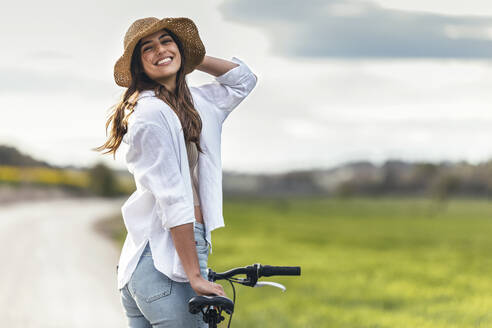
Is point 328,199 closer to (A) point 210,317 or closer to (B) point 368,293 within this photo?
(B) point 368,293

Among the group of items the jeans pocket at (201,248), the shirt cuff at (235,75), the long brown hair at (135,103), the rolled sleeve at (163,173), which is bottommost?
the jeans pocket at (201,248)

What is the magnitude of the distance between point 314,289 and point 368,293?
976mm

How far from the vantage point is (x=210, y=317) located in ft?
8.13

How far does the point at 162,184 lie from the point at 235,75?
0.79 metres

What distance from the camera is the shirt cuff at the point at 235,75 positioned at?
9.90 feet

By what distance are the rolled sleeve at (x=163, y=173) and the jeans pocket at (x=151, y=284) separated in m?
0.18

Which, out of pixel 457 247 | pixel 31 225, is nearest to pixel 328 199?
pixel 457 247

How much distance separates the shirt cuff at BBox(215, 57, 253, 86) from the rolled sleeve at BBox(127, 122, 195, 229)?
24.6 inches

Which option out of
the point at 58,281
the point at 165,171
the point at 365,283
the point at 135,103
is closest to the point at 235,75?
the point at 135,103

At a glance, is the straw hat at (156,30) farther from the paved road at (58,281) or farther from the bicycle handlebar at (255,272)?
the paved road at (58,281)

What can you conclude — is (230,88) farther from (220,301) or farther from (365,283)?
(365,283)

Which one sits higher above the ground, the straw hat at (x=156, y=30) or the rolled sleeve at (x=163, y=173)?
the straw hat at (x=156, y=30)

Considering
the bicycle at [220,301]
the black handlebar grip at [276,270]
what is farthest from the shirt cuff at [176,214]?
the black handlebar grip at [276,270]

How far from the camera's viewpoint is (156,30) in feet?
8.75
